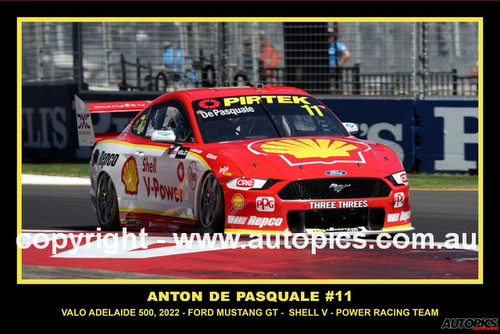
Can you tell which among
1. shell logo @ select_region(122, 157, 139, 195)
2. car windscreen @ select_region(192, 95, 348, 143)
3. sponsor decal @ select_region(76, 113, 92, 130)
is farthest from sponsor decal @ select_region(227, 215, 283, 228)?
sponsor decal @ select_region(76, 113, 92, 130)

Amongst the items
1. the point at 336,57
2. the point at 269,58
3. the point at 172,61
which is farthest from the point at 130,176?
the point at 172,61

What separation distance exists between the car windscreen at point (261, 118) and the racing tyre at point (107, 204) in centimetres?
161

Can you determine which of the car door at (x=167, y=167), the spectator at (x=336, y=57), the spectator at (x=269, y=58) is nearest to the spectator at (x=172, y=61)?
the spectator at (x=269, y=58)

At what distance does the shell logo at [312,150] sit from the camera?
10711mm

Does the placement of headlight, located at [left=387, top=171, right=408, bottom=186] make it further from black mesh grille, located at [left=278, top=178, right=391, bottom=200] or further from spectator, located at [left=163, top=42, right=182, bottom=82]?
spectator, located at [left=163, top=42, right=182, bottom=82]

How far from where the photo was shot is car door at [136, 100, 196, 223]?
37.6 ft

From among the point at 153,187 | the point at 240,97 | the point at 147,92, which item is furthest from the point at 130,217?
the point at 147,92

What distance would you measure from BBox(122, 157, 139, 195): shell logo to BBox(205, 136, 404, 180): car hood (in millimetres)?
1480

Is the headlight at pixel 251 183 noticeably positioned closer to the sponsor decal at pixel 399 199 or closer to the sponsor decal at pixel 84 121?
the sponsor decal at pixel 399 199

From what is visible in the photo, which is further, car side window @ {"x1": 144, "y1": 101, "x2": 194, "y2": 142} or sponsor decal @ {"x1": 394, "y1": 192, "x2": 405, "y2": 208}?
car side window @ {"x1": 144, "y1": 101, "x2": 194, "y2": 142}

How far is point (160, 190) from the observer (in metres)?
12.0

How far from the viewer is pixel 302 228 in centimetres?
1045

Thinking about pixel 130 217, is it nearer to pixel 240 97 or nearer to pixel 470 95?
pixel 240 97
